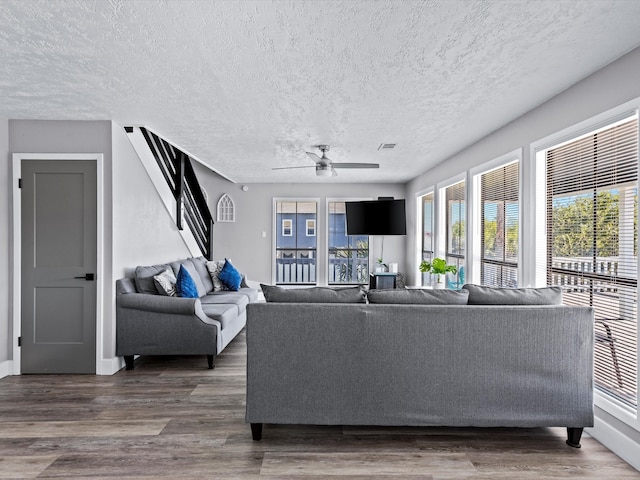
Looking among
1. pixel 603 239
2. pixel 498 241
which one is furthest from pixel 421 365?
pixel 498 241

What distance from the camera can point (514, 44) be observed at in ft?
7.78

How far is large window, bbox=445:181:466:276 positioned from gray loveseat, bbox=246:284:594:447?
303cm

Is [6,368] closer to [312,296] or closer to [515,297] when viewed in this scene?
[312,296]

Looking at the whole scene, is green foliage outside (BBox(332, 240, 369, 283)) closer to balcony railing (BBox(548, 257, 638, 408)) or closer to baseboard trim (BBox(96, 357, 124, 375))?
baseboard trim (BBox(96, 357, 124, 375))

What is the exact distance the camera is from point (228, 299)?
17.2 ft

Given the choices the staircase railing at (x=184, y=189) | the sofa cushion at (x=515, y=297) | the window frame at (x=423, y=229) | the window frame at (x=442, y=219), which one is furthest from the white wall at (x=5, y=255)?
the window frame at (x=423, y=229)

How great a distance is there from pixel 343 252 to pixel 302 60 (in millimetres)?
6163

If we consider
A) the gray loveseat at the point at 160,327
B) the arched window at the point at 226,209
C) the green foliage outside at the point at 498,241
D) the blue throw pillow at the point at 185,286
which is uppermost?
the arched window at the point at 226,209

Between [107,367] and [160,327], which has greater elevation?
[160,327]

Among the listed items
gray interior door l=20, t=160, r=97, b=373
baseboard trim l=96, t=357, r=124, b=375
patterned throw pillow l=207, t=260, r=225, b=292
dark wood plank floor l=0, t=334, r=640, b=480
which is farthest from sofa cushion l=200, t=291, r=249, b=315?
dark wood plank floor l=0, t=334, r=640, b=480

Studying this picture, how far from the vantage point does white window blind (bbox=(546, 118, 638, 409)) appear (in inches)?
101

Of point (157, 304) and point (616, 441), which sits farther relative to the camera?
point (157, 304)

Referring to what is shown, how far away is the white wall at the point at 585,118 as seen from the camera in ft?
8.00

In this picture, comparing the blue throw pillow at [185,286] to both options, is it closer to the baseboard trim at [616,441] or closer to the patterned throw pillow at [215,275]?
the patterned throw pillow at [215,275]
